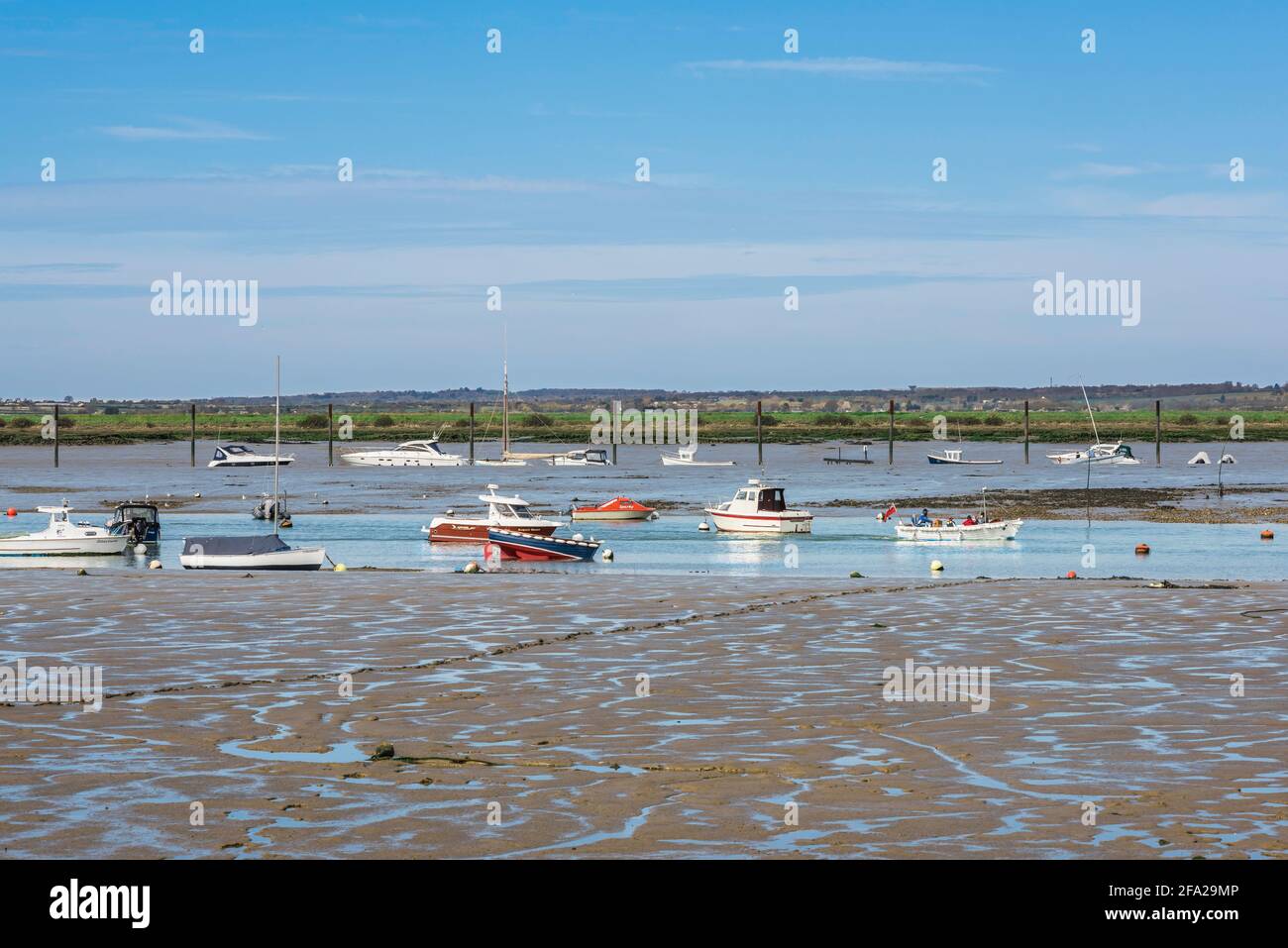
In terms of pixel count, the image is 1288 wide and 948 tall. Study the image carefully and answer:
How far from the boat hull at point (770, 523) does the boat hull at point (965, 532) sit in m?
7.28

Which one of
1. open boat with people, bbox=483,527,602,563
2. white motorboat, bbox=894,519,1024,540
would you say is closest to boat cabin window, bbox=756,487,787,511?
white motorboat, bbox=894,519,1024,540

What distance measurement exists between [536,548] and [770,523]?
653 inches

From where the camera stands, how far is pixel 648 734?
60.2 feet

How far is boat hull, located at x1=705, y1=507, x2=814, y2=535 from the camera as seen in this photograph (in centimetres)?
6762

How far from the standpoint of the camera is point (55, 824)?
45.2 ft

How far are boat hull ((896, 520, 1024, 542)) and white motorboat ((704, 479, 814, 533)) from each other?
24.2 ft

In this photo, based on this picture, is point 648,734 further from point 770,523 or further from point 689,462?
point 689,462

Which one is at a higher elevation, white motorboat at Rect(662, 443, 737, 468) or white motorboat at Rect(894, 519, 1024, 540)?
white motorboat at Rect(662, 443, 737, 468)

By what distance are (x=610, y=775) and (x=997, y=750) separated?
14.5 ft

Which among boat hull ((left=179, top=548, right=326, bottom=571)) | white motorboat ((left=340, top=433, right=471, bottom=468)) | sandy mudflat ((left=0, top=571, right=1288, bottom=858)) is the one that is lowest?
boat hull ((left=179, top=548, right=326, bottom=571))

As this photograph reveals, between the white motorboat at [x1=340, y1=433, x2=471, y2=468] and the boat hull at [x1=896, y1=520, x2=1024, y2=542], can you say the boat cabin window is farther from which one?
the white motorboat at [x1=340, y1=433, x2=471, y2=468]

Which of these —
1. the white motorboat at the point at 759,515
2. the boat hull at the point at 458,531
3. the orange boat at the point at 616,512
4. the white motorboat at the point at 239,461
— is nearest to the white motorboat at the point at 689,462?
the white motorboat at the point at 239,461

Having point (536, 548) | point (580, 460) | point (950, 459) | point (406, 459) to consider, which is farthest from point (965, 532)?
point (406, 459)
